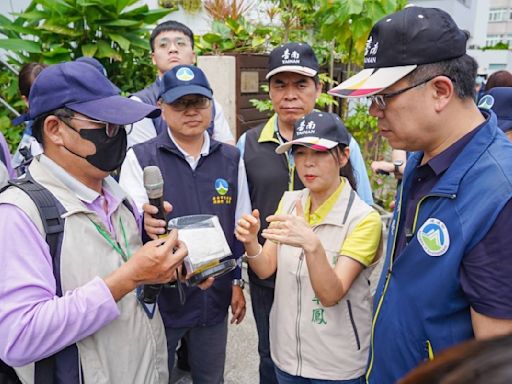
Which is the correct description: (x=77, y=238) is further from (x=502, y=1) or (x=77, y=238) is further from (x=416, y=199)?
(x=502, y=1)

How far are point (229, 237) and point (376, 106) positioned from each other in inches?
49.4

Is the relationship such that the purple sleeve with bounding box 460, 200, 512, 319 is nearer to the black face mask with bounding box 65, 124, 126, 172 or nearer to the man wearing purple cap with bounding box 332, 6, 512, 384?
the man wearing purple cap with bounding box 332, 6, 512, 384

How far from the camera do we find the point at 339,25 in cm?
484

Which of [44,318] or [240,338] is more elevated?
[44,318]

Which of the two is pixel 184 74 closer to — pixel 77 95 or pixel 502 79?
pixel 77 95

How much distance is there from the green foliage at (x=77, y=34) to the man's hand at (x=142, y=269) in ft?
13.7

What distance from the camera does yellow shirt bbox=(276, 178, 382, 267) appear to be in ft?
6.07

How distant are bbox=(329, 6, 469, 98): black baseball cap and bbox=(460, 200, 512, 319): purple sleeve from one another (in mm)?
541

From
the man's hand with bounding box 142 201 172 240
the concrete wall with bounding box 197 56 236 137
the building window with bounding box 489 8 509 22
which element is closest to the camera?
the man's hand with bounding box 142 201 172 240

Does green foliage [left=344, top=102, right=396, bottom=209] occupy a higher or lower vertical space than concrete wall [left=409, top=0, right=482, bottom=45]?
lower

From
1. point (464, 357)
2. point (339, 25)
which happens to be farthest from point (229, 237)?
point (339, 25)

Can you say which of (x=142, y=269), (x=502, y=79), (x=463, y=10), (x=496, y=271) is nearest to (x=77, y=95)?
(x=142, y=269)

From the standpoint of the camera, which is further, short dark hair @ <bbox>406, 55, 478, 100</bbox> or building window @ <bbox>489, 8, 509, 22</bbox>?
building window @ <bbox>489, 8, 509, 22</bbox>

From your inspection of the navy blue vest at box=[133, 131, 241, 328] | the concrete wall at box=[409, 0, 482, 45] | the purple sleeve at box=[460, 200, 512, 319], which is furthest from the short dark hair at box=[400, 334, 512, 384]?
the concrete wall at box=[409, 0, 482, 45]
